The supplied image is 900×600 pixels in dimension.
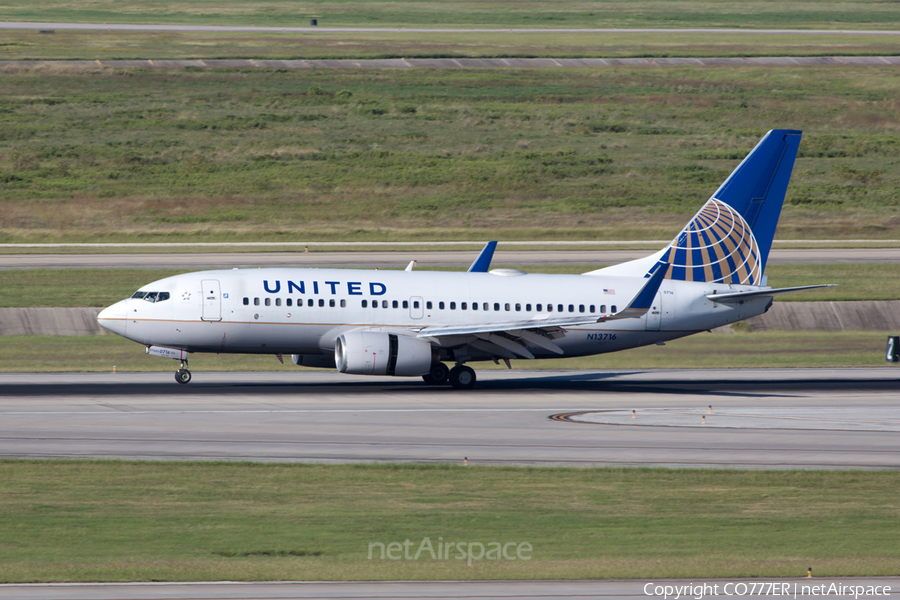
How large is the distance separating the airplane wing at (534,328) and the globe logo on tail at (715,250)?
3.89 meters

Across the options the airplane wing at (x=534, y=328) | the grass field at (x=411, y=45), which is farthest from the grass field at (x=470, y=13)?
the airplane wing at (x=534, y=328)

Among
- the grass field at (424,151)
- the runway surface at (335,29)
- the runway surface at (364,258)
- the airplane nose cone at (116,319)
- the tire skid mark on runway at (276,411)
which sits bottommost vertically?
the tire skid mark on runway at (276,411)

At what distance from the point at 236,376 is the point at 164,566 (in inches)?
1003

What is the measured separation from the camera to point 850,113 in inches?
4331

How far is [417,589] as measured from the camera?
54.7 ft

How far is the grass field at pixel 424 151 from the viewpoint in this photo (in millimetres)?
82562

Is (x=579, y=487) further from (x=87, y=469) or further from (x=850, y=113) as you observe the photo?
(x=850, y=113)

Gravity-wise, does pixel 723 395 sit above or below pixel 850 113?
below

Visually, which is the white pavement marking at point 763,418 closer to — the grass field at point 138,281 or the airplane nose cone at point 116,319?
the airplane nose cone at point 116,319

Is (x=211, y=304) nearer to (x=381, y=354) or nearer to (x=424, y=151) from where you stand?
(x=381, y=354)

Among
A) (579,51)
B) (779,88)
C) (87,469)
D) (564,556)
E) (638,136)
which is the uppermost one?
(579,51)

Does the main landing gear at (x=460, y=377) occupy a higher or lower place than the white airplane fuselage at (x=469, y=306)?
lower

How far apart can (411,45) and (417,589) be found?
391 ft

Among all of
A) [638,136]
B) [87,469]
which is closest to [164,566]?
[87,469]
